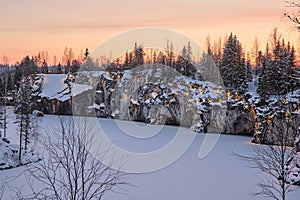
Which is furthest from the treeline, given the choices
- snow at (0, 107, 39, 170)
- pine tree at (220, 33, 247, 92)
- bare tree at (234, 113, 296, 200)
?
snow at (0, 107, 39, 170)

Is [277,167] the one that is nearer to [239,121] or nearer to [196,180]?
[196,180]

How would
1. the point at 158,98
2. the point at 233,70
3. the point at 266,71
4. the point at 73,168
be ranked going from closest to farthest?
the point at 73,168 → the point at 266,71 → the point at 233,70 → the point at 158,98

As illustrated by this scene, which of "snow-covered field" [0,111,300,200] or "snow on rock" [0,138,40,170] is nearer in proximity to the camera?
"snow-covered field" [0,111,300,200]

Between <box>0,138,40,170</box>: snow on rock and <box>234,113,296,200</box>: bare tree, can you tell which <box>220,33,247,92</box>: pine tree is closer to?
<box>234,113,296,200</box>: bare tree

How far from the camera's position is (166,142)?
27203mm

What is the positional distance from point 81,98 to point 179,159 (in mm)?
33579

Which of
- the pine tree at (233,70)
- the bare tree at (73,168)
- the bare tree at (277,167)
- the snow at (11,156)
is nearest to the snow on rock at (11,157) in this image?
the snow at (11,156)

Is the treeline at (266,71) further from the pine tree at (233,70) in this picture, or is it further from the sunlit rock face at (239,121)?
the sunlit rock face at (239,121)

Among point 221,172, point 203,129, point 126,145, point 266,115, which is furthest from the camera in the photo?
point 203,129

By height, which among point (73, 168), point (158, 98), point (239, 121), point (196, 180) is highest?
point (158, 98)

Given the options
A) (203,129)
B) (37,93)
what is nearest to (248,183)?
(203,129)

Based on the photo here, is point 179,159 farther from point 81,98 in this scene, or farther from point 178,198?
point 81,98

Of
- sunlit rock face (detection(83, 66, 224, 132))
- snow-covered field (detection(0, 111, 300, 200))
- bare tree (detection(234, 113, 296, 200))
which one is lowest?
snow-covered field (detection(0, 111, 300, 200))

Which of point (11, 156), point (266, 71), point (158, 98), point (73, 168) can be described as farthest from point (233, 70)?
point (73, 168)
